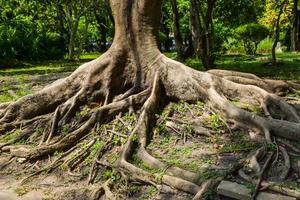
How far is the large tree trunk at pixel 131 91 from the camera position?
26.9 feet

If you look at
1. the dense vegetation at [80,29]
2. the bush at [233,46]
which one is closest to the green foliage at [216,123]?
the dense vegetation at [80,29]

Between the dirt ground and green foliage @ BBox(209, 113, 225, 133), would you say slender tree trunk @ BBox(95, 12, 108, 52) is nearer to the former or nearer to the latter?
the dirt ground

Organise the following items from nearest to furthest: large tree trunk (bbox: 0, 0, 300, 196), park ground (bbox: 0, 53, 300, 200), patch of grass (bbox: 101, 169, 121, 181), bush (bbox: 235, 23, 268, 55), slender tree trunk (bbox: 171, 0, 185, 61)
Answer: park ground (bbox: 0, 53, 300, 200), patch of grass (bbox: 101, 169, 121, 181), large tree trunk (bbox: 0, 0, 300, 196), slender tree trunk (bbox: 171, 0, 185, 61), bush (bbox: 235, 23, 268, 55)

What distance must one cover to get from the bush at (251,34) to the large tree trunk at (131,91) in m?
16.6

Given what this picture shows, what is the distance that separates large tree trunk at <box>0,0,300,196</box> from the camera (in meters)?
8.20

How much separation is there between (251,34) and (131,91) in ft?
60.0

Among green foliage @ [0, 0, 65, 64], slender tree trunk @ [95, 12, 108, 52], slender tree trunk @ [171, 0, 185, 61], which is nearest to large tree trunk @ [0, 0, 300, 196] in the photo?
slender tree trunk @ [171, 0, 185, 61]

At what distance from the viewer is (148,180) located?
21.9 ft

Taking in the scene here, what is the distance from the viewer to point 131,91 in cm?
916

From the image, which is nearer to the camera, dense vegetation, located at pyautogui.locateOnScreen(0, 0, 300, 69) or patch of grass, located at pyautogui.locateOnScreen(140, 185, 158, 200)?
patch of grass, located at pyautogui.locateOnScreen(140, 185, 158, 200)

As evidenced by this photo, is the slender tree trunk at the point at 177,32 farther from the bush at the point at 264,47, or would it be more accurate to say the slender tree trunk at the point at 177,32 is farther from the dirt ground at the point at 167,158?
the bush at the point at 264,47

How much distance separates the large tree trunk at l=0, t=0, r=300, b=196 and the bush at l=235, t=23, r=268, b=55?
16583 mm

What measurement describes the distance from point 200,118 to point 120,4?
2.64 m

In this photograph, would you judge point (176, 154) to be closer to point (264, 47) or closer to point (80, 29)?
point (264, 47)
